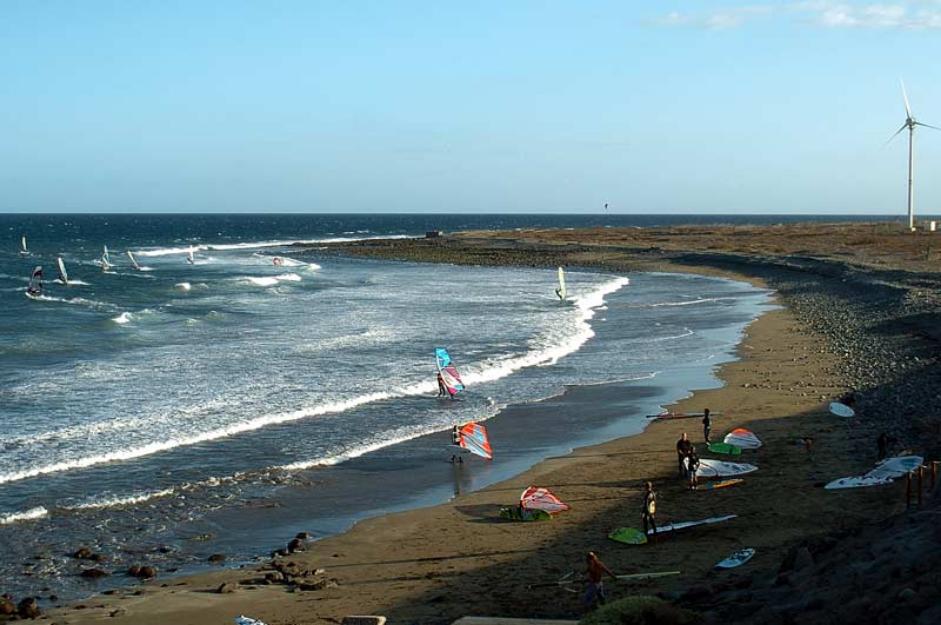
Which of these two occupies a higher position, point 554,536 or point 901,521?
point 901,521

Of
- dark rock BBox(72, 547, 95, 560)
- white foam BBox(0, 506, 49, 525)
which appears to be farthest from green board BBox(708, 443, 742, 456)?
white foam BBox(0, 506, 49, 525)

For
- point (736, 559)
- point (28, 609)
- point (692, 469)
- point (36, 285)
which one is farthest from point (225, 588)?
point (36, 285)

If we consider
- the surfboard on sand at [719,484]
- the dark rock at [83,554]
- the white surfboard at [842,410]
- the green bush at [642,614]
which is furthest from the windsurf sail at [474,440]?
the green bush at [642,614]

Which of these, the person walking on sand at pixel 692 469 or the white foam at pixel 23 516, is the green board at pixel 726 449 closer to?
the person walking on sand at pixel 692 469

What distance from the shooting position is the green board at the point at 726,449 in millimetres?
17609

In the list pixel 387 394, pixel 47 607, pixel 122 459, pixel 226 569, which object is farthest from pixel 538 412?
pixel 47 607

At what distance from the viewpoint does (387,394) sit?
24.5 meters

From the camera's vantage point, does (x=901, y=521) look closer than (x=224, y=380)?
Yes

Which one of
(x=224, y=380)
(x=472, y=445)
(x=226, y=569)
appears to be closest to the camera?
(x=226, y=569)

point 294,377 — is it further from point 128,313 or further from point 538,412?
point 128,313

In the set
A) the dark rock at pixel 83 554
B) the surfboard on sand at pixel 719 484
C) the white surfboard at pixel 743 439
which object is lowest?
the dark rock at pixel 83 554

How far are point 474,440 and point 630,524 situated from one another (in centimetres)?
438

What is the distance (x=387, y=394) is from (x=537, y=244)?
243 feet

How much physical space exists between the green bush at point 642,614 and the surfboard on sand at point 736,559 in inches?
124
